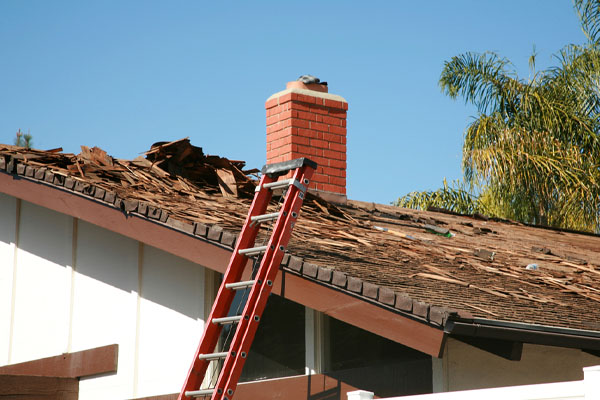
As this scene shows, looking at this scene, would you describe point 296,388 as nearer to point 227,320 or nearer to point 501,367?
point 227,320

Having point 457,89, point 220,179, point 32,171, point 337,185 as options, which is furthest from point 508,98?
point 32,171

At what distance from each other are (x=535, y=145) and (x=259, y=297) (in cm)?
1624

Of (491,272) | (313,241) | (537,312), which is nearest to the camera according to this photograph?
(537,312)

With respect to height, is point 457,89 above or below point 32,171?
above

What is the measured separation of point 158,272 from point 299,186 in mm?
2246

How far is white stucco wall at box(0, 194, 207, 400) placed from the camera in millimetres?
7766

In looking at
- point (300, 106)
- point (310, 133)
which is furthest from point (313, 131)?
point (300, 106)

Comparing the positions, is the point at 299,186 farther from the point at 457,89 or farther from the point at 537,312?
the point at 457,89

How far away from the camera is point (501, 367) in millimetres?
6609

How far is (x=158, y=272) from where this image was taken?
26.3ft

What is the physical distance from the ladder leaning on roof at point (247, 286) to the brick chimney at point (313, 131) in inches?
180

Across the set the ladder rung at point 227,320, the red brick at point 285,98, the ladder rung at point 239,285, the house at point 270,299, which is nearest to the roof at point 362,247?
the house at point 270,299

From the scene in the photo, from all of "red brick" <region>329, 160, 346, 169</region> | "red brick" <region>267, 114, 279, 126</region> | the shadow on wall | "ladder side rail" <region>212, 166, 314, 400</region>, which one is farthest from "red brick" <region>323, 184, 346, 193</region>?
"ladder side rail" <region>212, 166, 314, 400</region>

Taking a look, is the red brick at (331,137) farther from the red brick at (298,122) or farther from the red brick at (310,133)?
the red brick at (298,122)
